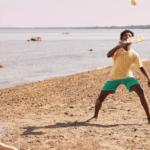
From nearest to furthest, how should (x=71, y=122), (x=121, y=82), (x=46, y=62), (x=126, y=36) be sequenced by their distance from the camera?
(x=126, y=36) → (x=121, y=82) → (x=71, y=122) → (x=46, y=62)

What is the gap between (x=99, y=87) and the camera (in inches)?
313

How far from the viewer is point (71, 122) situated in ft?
16.0

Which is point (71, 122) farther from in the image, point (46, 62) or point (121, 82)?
point (46, 62)

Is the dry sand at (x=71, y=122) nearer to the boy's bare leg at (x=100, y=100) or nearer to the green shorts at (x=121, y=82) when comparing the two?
the boy's bare leg at (x=100, y=100)

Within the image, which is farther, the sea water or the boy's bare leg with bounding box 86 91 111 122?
the sea water

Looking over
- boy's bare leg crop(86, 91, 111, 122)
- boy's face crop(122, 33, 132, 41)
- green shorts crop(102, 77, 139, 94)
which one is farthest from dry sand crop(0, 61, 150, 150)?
boy's face crop(122, 33, 132, 41)

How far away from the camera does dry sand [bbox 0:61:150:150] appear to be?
3848mm

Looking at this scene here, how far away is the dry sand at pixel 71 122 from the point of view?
3.85 m

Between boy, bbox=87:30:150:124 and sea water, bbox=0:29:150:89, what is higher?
sea water, bbox=0:29:150:89

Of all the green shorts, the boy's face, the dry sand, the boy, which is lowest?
the dry sand

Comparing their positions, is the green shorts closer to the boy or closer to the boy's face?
the boy

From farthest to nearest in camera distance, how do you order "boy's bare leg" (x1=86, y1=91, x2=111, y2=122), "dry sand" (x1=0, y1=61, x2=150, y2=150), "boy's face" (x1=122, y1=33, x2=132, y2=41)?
1. "boy's bare leg" (x1=86, y1=91, x2=111, y2=122)
2. "boy's face" (x1=122, y1=33, x2=132, y2=41)
3. "dry sand" (x1=0, y1=61, x2=150, y2=150)

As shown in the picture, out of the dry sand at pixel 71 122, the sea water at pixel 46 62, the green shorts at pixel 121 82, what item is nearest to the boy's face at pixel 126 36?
the green shorts at pixel 121 82

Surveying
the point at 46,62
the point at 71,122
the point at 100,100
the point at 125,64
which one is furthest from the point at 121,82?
the point at 46,62
